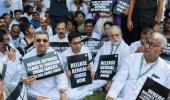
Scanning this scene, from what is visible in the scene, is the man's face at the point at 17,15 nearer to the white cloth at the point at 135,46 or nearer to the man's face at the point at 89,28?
the man's face at the point at 89,28

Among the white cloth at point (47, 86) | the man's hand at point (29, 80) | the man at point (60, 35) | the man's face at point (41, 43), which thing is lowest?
the white cloth at point (47, 86)

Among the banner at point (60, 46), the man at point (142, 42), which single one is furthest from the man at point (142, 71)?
the banner at point (60, 46)

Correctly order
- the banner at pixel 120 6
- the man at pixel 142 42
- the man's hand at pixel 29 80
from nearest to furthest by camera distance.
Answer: the man's hand at pixel 29 80 → the man at pixel 142 42 → the banner at pixel 120 6

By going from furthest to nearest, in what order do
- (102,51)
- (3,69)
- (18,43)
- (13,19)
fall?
(13,19)
(18,43)
(102,51)
(3,69)

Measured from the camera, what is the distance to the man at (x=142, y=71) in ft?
18.9

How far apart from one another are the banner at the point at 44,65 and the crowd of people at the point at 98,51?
0.09 m

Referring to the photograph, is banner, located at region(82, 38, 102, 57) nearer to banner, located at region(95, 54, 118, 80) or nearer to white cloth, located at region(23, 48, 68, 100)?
banner, located at region(95, 54, 118, 80)

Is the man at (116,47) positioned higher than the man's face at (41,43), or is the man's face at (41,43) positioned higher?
the man's face at (41,43)

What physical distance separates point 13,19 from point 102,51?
210 inches

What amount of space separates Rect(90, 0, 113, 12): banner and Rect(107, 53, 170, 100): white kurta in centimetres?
337

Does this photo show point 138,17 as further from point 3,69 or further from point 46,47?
point 3,69

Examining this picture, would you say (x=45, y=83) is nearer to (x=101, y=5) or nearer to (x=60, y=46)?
(x=60, y=46)

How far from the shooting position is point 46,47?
22.1ft

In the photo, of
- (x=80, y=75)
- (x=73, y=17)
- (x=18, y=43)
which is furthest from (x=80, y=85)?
(x=73, y=17)
